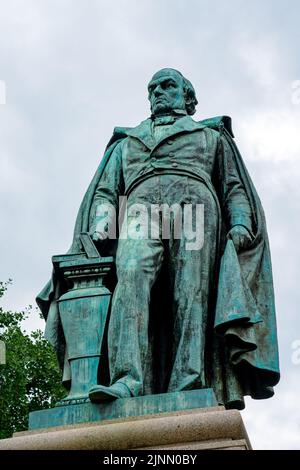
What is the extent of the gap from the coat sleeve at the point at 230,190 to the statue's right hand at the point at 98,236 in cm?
113

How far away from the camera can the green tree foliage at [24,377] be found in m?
22.3

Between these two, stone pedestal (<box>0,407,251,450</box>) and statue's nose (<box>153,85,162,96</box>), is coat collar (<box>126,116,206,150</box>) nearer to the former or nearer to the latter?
statue's nose (<box>153,85,162,96</box>)

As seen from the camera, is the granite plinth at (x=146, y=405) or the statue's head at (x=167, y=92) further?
the statue's head at (x=167, y=92)

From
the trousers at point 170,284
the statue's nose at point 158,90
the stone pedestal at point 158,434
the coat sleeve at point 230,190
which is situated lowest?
the stone pedestal at point 158,434

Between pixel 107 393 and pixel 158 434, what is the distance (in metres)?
0.64

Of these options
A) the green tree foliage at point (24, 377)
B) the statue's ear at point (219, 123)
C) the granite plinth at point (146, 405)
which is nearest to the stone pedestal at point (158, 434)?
the granite plinth at point (146, 405)

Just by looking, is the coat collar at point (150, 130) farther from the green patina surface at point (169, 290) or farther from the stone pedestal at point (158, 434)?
the stone pedestal at point (158, 434)

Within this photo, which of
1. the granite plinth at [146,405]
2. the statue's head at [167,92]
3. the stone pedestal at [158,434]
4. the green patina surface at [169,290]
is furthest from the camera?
the statue's head at [167,92]

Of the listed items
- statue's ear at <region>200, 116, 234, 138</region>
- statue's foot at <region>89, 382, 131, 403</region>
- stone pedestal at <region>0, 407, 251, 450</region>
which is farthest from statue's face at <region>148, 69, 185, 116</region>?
stone pedestal at <region>0, 407, 251, 450</region>

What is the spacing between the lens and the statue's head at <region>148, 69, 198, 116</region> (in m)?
9.30

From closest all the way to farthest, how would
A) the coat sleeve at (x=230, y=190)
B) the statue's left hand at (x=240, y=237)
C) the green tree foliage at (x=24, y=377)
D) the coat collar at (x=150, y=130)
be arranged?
1. the statue's left hand at (x=240, y=237)
2. the coat sleeve at (x=230, y=190)
3. the coat collar at (x=150, y=130)
4. the green tree foliage at (x=24, y=377)

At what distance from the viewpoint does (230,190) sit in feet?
29.6

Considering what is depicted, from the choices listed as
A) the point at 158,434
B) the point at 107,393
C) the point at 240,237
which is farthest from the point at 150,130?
the point at 158,434

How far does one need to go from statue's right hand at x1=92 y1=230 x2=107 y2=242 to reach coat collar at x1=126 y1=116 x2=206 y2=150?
91 centimetres
